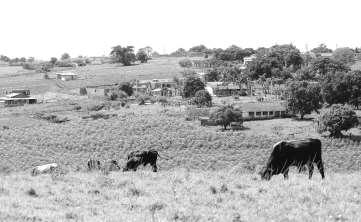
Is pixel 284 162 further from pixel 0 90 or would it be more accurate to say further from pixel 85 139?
pixel 0 90

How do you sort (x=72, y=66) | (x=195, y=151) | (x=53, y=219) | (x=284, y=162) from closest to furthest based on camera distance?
(x=53, y=219)
(x=284, y=162)
(x=195, y=151)
(x=72, y=66)

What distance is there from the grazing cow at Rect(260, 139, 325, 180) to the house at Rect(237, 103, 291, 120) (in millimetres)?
50947

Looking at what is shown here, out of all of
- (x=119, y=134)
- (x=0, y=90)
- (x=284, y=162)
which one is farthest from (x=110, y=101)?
(x=284, y=162)

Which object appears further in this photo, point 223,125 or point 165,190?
point 223,125

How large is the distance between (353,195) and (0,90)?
97863 millimetres

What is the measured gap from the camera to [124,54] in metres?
138

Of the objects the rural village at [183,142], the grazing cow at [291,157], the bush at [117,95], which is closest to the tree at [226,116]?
the rural village at [183,142]

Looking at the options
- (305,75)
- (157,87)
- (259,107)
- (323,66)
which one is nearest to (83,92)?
(157,87)

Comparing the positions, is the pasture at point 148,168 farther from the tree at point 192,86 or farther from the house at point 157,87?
the house at point 157,87

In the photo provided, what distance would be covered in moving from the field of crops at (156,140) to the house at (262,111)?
2337mm

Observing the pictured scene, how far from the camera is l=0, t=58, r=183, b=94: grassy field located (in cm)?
10287

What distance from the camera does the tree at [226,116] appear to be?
5959 centimetres

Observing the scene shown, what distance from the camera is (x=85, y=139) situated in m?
55.5

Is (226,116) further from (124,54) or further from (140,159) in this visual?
(124,54)
